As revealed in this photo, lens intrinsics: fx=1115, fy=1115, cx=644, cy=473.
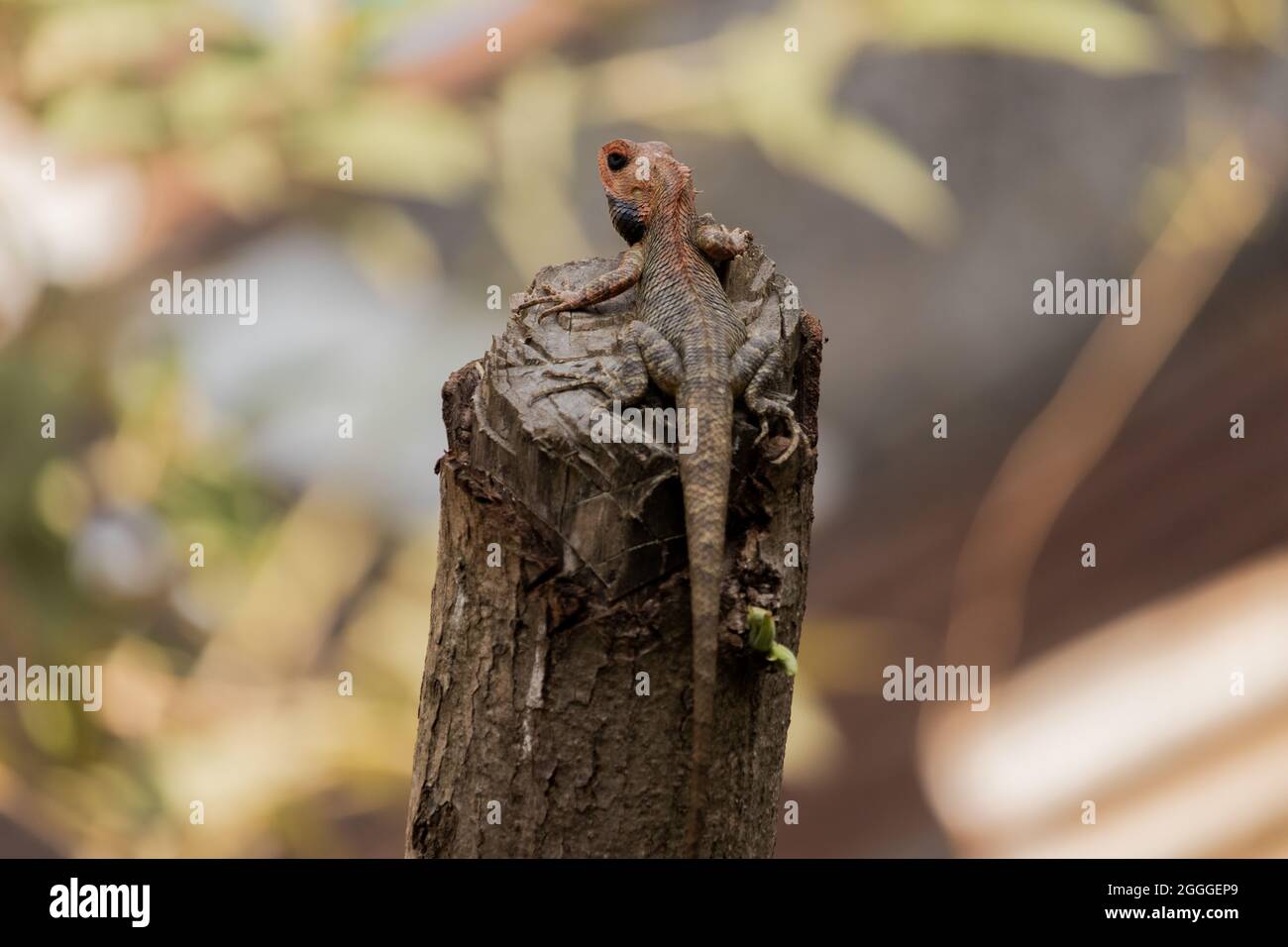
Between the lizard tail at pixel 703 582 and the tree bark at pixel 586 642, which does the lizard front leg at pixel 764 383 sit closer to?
the tree bark at pixel 586 642

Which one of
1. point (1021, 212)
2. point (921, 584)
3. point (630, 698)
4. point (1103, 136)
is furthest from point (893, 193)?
point (630, 698)

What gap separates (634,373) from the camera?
281cm

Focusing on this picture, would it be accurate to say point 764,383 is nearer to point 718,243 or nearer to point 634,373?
point 634,373

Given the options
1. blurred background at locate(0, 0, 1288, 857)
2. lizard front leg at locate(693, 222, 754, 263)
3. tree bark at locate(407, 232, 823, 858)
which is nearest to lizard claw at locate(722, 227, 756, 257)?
lizard front leg at locate(693, 222, 754, 263)

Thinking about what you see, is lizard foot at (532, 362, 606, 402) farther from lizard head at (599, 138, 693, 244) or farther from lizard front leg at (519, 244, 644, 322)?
lizard head at (599, 138, 693, 244)

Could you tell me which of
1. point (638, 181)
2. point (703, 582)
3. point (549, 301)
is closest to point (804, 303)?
point (638, 181)

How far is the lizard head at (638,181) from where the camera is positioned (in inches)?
144

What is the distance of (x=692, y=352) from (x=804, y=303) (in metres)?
2.78

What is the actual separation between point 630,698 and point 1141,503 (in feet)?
12.7

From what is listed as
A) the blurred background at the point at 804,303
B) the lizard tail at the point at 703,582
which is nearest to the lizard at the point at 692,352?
the lizard tail at the point at 703,582

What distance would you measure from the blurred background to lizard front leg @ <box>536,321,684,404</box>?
2.69 metres

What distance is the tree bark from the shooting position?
2.50 meters

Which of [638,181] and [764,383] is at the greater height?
[638,181]

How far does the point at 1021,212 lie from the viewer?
537 cm
